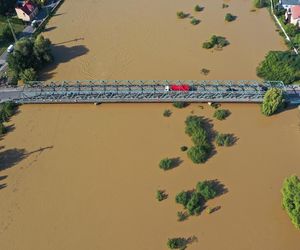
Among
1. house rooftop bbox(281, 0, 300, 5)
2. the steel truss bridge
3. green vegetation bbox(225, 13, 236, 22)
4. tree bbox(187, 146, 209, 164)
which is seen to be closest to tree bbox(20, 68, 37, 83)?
the steel truss bridge

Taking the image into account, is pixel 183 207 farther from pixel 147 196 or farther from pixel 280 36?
pixel 280 36

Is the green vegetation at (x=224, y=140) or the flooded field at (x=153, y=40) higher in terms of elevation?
the flooded field at (x=153, y=40)

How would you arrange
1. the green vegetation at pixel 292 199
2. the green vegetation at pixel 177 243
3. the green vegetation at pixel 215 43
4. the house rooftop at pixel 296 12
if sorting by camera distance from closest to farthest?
the green vegetation at pixel 292 199 < the green vegetation at pixel 177 243 < the green vegetation at pixel 215 43 < the house rooftop at pixel 296 12

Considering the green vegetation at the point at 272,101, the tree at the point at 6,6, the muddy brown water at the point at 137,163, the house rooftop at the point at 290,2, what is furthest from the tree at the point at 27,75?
the house rooftop at the point at 290,2

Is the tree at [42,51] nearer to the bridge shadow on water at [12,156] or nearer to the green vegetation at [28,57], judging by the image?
the green vegetation at [28,57]

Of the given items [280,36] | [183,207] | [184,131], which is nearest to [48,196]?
[183,207]

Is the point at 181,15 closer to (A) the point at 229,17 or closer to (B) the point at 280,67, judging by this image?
(A) the point at 229,17

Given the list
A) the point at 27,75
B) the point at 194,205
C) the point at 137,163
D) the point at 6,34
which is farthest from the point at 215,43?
the point at 6,34
